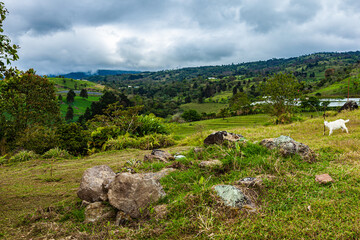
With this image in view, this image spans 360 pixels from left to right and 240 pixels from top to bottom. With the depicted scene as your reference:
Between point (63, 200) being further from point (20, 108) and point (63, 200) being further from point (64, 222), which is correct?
point (20, 108)

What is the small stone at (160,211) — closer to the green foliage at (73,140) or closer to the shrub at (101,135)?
the shrub at (101,135)

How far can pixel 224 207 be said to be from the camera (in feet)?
10.5

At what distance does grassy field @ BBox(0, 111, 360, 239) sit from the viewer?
9.12ft

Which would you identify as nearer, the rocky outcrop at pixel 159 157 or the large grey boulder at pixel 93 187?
the large grey boulder at pixel 93 187

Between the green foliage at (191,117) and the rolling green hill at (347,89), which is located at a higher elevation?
the rolling green hill at (347,89)

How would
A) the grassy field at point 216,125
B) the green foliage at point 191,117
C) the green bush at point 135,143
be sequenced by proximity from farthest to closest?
the green foliage at point 191,117, the grassy field at point 216,125, the green bush at point 135,143

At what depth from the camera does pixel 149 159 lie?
6.02 m

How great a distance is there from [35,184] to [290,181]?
5.80 m

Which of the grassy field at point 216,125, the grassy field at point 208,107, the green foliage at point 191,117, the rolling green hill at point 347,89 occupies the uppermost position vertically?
the rolling green hill at point 347,89

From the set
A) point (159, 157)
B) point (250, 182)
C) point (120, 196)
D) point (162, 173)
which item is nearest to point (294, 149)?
point (250, 182)

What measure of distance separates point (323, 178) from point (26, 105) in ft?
74.7

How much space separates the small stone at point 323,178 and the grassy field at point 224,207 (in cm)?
9

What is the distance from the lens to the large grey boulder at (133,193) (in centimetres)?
338

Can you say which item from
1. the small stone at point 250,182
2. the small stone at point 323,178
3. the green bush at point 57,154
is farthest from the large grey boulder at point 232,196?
the green bush at point 57,154
